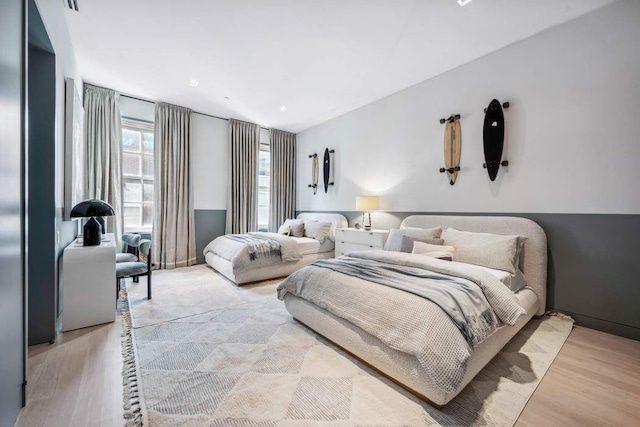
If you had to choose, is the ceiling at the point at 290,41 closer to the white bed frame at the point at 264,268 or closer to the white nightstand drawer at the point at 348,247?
the white bed frame at the point at 264,268

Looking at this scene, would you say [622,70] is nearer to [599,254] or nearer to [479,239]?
[599,254]

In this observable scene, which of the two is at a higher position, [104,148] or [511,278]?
[104,148]

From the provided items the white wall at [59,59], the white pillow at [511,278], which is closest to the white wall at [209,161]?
the white wall at [59,59]

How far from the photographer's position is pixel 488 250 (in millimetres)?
2590

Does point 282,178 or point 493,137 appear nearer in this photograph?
point 493,137

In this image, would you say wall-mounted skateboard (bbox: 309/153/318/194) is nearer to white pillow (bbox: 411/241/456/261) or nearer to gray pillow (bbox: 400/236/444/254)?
gray pillow (bbox: 400/236/444/254)

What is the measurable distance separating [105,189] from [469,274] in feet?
16.7

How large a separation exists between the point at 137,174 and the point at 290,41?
368 centimetres

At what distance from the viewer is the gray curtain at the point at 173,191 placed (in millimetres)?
4633

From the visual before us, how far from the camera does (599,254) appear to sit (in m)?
2.45

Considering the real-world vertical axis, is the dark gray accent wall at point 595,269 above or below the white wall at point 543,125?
below

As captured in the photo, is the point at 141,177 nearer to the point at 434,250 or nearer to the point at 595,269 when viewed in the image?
the point at 434,250

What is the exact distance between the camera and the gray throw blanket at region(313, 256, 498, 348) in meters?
1.53

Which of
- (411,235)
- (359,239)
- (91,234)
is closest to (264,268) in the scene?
(359,239)
